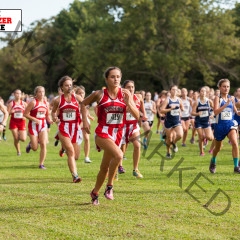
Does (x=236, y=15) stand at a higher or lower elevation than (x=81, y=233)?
higher

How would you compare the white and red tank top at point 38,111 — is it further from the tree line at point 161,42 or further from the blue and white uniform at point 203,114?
the tree line at point 161,42

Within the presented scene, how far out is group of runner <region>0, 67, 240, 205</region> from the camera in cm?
894

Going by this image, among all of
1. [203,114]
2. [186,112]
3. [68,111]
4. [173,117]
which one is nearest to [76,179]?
[68,111]

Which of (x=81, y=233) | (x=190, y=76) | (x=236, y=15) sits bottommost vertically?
(x=81, y=233)

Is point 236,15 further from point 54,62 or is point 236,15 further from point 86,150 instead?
point 86,150

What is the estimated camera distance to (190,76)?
2862 inches

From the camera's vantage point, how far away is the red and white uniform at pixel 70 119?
39.1 feet

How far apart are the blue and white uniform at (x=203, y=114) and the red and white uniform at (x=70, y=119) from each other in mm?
7176

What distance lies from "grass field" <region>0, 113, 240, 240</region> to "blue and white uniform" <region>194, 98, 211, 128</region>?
375 cm

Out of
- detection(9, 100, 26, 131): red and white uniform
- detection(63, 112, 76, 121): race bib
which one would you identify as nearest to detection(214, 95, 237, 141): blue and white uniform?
detection(63, 112, 76, 121): race bib

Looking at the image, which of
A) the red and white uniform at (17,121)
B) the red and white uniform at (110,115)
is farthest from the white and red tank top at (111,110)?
the red and white uniform at (17,121)

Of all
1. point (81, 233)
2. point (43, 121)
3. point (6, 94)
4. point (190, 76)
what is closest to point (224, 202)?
point (81, 233)

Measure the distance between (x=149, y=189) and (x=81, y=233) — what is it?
3.87m

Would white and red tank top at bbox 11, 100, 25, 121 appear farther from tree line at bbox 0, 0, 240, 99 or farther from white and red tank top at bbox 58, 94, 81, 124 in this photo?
tree line at bbox 0, 0, 240, 99
